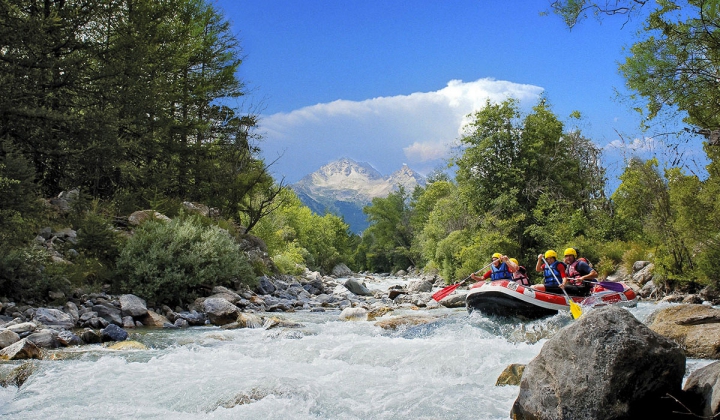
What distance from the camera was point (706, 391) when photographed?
15.1ft

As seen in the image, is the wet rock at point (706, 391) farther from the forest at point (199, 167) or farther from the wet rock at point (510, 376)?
the forest at point (199, 167)

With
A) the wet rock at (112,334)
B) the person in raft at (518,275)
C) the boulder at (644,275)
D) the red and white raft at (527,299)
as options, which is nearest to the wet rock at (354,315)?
the red and white raft at (527,299)

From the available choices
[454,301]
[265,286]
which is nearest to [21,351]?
[265,286]

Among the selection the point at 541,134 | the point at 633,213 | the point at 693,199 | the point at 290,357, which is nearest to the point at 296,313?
the point at 290,357

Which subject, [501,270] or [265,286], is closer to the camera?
[501,270]

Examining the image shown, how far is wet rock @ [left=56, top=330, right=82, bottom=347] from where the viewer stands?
8.49 m

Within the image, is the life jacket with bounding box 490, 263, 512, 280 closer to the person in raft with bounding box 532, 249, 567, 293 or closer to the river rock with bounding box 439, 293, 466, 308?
the person in raft with bounding box 532, 249, 567, 293

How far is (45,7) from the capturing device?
16547 millimetres

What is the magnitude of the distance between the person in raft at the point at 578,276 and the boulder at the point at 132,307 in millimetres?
10090

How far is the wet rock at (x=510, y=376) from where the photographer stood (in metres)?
6.23

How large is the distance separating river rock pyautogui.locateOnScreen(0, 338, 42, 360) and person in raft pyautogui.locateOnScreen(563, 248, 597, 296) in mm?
11094

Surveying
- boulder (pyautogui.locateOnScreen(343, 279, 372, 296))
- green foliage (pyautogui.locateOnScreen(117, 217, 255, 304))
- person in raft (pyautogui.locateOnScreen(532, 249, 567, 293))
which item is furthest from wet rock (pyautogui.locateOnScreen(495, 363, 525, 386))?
boulder (pyautogui.locateOnScreen(343, 279, 372, 296))

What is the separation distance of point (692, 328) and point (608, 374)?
4.32 metres

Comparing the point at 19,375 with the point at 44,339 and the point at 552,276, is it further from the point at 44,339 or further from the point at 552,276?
the point at 552,276
